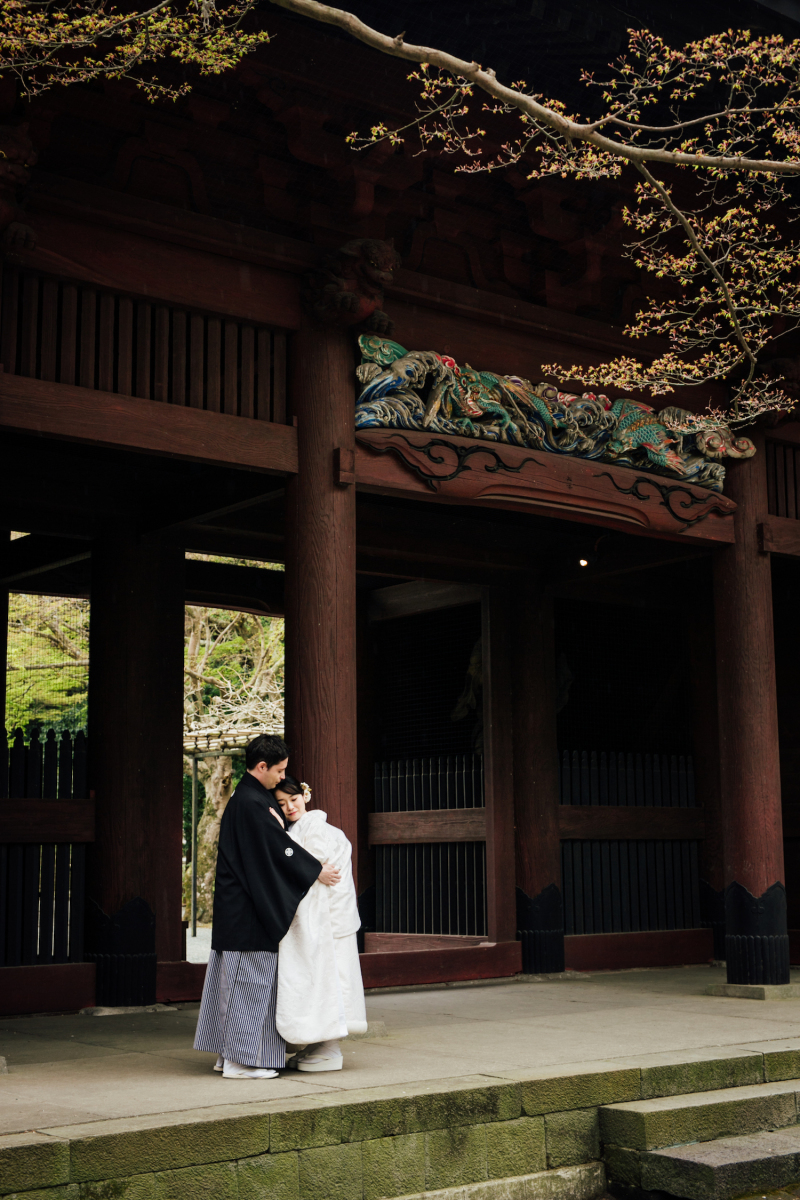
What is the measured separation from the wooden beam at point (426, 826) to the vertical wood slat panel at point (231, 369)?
4408mm

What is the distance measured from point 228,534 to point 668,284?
11.0 feet

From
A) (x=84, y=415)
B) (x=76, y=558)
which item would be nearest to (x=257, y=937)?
(x=84, y=415)

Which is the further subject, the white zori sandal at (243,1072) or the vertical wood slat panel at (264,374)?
the vertical wood slat panel at (264,374)

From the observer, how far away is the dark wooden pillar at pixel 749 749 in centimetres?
788

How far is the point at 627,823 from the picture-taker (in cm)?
1007

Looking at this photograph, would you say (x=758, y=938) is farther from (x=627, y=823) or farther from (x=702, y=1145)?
(x=702, y=1145)

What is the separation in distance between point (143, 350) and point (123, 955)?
3.70m

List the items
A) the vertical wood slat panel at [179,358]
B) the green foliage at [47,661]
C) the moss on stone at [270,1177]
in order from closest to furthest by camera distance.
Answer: the moss on stone at [270,1177]
the vertical wood slat panel at [179,358]
the green foliage at [47,661]

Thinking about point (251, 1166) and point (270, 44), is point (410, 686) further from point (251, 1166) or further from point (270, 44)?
point (251, 1166)

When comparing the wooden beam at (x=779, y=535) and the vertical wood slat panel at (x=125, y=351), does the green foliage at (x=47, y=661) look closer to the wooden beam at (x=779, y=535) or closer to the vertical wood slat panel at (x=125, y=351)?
the wooden beam at (x=779, y=535)

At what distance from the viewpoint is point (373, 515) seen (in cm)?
912

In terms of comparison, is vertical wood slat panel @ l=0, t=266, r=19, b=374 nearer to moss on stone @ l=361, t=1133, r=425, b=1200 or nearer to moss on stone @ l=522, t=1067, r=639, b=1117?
moss on stone @ l=361, t=1133, r=425, b=1200

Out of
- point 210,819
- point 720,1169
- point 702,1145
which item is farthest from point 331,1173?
point 210,819

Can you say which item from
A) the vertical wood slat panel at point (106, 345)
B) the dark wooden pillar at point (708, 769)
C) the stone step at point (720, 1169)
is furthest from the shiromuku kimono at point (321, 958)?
the dark wooden pillar at point (708, 769)
